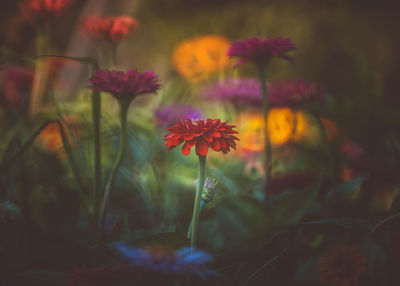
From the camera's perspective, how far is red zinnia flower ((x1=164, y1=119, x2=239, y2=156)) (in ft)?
0.80

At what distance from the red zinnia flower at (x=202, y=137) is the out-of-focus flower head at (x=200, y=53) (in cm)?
88

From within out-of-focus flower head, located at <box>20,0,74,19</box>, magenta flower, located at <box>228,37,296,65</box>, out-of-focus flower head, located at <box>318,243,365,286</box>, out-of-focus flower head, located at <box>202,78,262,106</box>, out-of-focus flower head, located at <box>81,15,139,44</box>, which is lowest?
out-of-focus flower head, located at <box>318,243,365,286</box>

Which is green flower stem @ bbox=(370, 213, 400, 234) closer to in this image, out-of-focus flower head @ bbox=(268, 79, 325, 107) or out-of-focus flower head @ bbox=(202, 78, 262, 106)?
out-of-focus flower head @ bbox=(268, 79, 325, 107)

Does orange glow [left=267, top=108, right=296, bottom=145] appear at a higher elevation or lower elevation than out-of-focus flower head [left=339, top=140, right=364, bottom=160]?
higher

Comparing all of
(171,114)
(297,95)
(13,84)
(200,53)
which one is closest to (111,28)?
(171,114)

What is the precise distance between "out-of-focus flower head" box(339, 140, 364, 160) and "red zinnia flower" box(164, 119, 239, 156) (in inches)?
16.0

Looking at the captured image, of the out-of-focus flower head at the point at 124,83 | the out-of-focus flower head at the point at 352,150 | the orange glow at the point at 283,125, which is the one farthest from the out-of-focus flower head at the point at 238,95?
the out-of-focus flower head at the point at 124,83

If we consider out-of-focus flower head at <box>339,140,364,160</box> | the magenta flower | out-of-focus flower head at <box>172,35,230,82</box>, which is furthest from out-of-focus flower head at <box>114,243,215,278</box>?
out-of-focus flower head at <box>172,35,230,82</box>

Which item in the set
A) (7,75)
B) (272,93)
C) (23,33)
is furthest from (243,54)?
(23,33)

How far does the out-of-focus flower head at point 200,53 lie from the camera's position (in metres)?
1.19

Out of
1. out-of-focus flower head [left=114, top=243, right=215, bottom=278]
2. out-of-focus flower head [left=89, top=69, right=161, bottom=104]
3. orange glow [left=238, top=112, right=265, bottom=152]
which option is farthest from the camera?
orange glow [left=238, top=112, right=265, bottom=152]

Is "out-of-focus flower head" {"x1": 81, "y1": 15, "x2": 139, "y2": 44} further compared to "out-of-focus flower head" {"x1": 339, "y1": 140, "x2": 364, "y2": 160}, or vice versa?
"out-of-focus flower head" {"x1": 339, "y1": 140, "x2": 364, "y2": 160}

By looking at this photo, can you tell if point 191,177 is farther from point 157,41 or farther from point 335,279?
point 157,41

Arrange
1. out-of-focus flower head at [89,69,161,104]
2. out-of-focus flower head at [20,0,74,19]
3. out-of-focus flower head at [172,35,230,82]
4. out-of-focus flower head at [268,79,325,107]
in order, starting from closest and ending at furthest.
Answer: out-of-focus flower head at [89,69,161,104] → out-of-focus flower head at [268,79,325,107] → out-of-focus flower head at [20,0,74,19] → out-of-focus flower head at [172,35,230,82]
